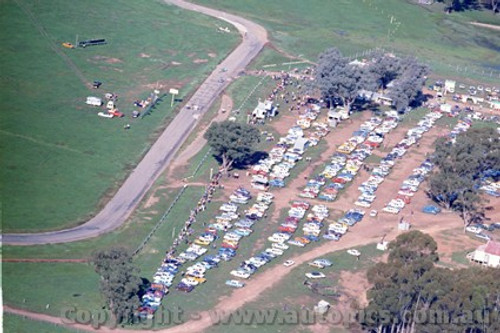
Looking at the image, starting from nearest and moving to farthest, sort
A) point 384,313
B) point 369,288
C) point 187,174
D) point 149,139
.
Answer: point 384,313 < point 369,288 < point 187,174 < point 149,139

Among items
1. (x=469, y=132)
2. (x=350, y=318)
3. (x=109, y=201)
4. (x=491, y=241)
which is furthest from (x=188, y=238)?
(x=469, y=132)

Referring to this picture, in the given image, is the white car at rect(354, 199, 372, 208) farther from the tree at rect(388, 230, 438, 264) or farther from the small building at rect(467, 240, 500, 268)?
the tree at rect(388, 230, 438, 264)

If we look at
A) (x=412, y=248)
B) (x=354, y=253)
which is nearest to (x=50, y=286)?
(x=354, y=253)

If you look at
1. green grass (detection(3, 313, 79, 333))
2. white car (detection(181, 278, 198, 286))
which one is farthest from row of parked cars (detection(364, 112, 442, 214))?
green grass (detection(3, 313, 79, 333))

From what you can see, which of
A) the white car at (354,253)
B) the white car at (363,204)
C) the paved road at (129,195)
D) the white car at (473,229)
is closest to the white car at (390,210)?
the white car at (363,204)

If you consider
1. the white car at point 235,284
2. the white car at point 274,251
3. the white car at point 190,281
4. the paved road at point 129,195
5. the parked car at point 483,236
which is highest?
the parked car at point 483,236

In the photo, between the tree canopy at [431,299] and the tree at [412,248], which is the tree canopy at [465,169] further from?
the tree canopy at [431,299]

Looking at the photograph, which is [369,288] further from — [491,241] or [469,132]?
[469,132]

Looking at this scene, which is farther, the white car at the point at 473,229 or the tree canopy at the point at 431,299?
the white car at the point at 473,229
